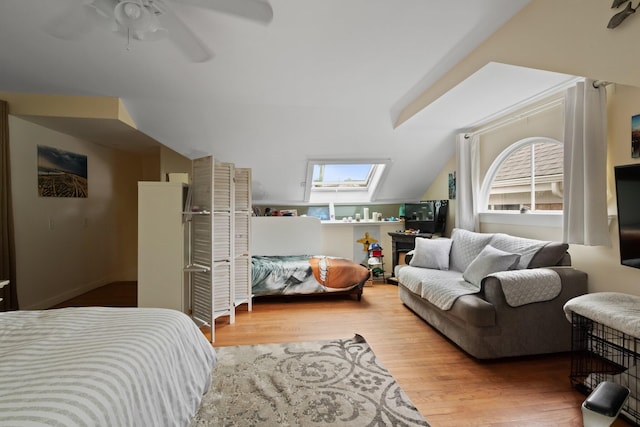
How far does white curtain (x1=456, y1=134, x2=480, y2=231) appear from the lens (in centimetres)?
384

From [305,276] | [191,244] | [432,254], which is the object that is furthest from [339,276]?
[191,244]

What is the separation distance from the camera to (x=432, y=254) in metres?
3.64

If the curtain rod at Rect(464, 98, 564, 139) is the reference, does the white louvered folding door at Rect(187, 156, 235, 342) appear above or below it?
below

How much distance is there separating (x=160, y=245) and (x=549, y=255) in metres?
3.47

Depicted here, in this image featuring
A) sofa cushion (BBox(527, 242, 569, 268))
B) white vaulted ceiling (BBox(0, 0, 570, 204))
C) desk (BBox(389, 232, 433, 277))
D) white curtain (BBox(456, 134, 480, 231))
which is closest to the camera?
white vaulted ceiling (BBox(0, 0, 570, 204))

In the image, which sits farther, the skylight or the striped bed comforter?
the skylight

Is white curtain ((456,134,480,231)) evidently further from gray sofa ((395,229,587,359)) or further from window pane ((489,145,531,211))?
gray sofa ((395,229,587,359))

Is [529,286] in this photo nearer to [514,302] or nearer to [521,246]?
[514,302]

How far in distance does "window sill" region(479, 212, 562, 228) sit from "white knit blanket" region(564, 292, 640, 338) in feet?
3.06

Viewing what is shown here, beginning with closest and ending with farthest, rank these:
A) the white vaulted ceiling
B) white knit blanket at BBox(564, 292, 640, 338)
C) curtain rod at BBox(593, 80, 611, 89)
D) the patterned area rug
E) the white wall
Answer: white knit blanket at BBox(564, 292, 640, 338), the patterned area rug, the white vaulted ceiling, curtain rod at BBox(593, 80, 611, 89), the white wall

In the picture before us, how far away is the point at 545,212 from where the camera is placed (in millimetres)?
3012

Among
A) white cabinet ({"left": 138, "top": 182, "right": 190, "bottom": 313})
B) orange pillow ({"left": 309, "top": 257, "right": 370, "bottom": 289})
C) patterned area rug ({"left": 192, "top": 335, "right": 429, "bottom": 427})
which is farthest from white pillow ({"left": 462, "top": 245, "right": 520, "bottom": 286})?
white cabinet ({"left": 138, "top": 182, "right": 190, "bottom": 313})

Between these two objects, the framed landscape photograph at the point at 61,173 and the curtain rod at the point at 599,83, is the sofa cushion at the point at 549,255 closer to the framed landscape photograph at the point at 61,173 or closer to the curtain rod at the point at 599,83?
the curtain rod at the point at 599,83

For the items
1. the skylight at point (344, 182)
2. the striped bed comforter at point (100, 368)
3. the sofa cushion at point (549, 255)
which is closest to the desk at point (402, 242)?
the skylight at point (344, 182)
